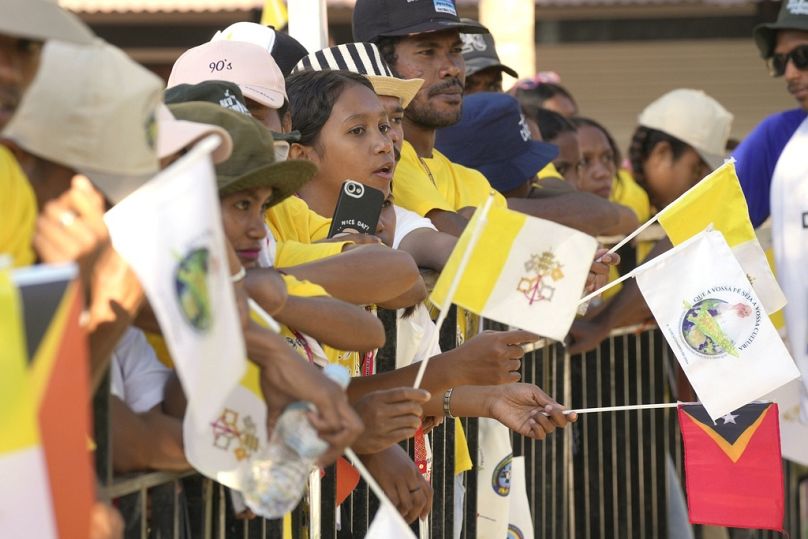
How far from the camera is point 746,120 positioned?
16.7 meters

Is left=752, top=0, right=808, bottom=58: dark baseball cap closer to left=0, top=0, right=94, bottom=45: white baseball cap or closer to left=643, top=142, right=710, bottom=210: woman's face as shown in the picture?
left=643, top=142, right=710, bottom=210: woman's face

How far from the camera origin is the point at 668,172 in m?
8.38

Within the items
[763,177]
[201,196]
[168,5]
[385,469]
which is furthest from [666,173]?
[168,5]

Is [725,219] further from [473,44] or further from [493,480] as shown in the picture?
[473,44]

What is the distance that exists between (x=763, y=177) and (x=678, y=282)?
8.40 feet

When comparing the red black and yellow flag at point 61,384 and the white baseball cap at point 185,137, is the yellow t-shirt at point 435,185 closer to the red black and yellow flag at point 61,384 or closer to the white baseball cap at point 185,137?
the white baseball cap at point 185,137

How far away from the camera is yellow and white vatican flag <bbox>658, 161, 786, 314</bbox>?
5.05 metres

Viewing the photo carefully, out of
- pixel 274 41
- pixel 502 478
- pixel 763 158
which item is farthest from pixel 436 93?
pixel 763 158

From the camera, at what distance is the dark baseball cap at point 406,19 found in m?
6.20

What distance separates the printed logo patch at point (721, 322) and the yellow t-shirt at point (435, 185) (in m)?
0.75

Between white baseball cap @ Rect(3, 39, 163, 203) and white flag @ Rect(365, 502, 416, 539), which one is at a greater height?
white baseball cap @ Rect(3, 39, 163, 203)

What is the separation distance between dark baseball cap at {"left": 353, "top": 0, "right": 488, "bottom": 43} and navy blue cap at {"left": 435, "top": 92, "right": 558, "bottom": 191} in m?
0.34

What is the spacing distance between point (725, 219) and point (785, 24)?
7.15 ft

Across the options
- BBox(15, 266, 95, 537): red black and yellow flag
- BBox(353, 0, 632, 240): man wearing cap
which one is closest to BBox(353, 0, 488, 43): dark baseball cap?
BBox(353, 0, 632, 240): man wearing cap
